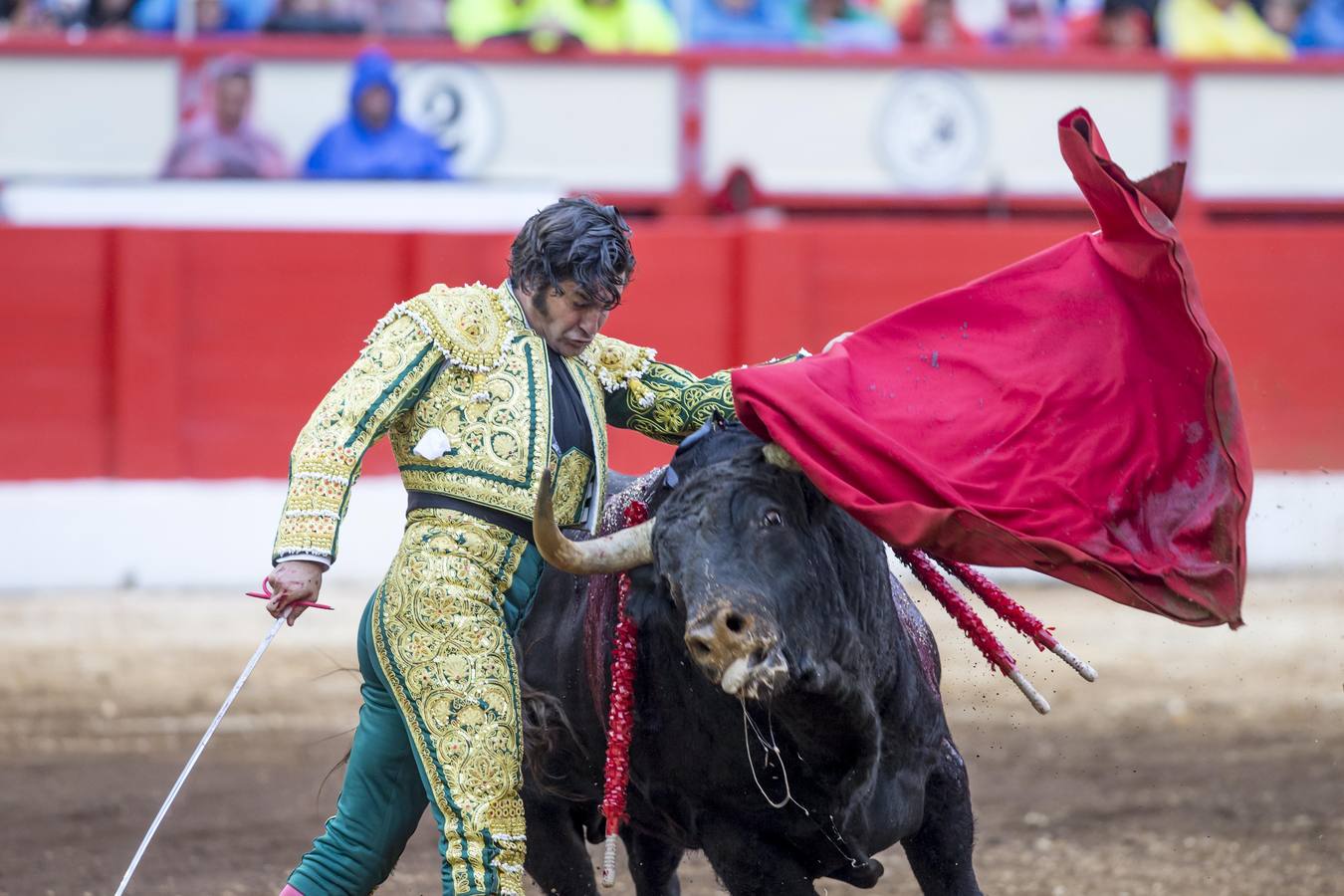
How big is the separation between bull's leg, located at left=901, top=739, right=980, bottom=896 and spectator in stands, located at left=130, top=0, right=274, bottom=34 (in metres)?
6.59

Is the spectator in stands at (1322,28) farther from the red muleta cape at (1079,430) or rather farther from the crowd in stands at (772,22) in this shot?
the red muleta cape at (1079,430)

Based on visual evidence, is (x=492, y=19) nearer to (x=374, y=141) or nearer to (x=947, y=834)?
(x=374, y=141)

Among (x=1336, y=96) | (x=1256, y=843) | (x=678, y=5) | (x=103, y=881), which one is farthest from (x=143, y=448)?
(x=1336, y=96)

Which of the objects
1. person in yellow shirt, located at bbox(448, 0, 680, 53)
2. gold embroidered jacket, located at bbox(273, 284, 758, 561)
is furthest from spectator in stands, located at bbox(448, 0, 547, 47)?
gold embroidered jacket, located at bbox(273, 284, 758, 561)

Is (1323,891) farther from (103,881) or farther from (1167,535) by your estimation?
(103,881)

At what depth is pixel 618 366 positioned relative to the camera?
3.37 metres

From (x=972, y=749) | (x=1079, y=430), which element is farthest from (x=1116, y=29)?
(x=1079, y=430)

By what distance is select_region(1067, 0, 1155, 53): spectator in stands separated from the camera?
952 centimetres

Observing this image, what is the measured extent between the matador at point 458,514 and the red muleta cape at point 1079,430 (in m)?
0.30

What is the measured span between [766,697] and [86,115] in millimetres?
6817

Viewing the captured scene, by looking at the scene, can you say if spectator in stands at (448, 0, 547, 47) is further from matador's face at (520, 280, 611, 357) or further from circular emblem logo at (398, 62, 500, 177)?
matador's face at (520, 280, 611, 357)

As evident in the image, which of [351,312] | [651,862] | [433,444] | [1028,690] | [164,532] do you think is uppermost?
[433,444]

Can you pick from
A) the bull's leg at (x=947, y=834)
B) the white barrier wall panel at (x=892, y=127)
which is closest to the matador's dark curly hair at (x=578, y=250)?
the bull's leg at (x=947, y=834)

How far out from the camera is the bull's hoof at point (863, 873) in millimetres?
3158
